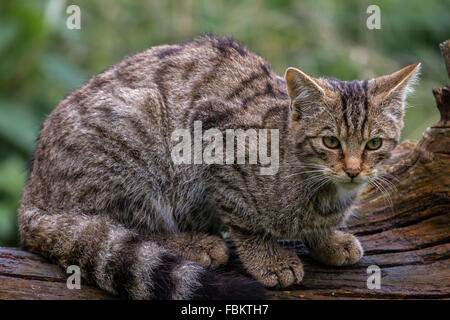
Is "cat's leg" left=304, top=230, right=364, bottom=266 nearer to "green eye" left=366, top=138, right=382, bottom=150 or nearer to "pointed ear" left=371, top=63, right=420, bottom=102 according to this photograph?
"green eye" left=366, top=138, right=382, bottom=150

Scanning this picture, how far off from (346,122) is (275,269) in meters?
0.90

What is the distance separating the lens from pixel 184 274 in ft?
8.95

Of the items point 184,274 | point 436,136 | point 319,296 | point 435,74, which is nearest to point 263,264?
point 319,296


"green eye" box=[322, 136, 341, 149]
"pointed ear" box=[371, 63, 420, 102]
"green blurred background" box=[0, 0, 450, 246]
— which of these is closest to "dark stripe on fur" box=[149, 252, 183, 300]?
"green eye" box=[322, 136, 341, 149]

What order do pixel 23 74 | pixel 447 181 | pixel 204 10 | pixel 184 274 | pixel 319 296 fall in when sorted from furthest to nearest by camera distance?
pixel 204 10 < pixel 23 74 < pixel 447 181 < pixel 319 296 < pixel 184 274

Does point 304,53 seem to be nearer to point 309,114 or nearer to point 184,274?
point 309,114

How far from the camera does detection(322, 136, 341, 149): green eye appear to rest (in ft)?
9.83

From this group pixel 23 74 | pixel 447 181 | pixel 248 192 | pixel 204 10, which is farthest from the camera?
pixel 204 10

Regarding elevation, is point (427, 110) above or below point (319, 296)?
above

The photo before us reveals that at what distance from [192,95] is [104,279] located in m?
1.27

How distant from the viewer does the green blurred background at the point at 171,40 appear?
5.50 m
